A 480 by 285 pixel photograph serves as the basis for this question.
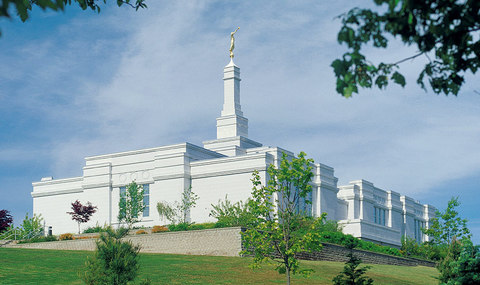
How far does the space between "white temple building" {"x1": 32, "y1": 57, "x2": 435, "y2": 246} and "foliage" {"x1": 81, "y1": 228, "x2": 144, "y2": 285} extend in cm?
3337

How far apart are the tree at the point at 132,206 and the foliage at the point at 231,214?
19.4 ft

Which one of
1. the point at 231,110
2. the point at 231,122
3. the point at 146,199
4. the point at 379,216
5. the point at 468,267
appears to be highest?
the point at 231,110

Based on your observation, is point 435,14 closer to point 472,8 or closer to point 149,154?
point 472,8

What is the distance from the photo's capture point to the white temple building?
53812 mm

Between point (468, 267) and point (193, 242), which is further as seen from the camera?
point (193, 242)

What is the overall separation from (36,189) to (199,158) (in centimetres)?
1920

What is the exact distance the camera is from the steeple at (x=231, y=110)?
60.0 meters

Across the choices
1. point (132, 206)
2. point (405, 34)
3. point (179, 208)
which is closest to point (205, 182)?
point (179, 208)

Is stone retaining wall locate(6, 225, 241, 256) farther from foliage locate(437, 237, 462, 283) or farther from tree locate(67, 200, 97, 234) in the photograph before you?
tree locate(67, 200, 97, 234)

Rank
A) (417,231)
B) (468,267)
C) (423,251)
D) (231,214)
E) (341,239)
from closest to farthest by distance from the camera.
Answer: (468,267) → (341,239) → (231,214) → (423,251) → (417,231)

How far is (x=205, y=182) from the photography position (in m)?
54.4

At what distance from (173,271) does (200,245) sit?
856 cm

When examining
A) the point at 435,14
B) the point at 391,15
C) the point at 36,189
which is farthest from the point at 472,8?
the point at 36,189

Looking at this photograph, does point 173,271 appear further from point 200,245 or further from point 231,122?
point 231,122
